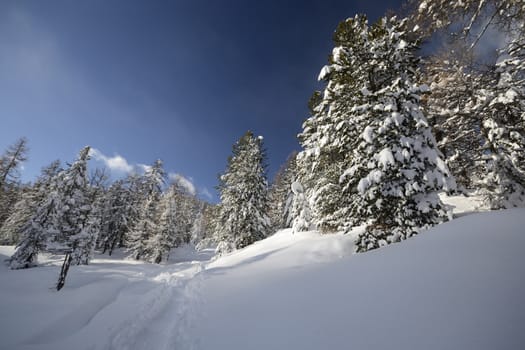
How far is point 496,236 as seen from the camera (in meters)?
3.47

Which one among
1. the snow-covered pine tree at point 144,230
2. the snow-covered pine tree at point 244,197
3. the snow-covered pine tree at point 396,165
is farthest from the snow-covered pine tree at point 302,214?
the snow-covered pine tree at point 144,230

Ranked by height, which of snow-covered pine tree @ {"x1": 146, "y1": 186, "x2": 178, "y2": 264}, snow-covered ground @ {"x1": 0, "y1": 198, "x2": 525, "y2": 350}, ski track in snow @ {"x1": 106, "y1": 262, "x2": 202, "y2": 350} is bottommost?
ski track in snow @ {"x1": 106, "y1": 262, "x2": 202, "y2": 350}

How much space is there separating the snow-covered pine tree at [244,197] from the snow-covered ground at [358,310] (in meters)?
9.98

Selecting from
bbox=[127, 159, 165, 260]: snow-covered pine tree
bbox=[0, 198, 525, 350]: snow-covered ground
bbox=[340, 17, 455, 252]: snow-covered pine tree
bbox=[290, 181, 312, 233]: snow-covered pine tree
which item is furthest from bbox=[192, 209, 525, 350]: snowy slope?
bbox=[127, 159, 165, 260]: snow-covered pine tree

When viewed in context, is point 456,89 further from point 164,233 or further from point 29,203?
point 29,203

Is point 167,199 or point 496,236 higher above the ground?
point 167,199

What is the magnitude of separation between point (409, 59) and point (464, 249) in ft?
23.7

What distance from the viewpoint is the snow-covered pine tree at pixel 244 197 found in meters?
17.0

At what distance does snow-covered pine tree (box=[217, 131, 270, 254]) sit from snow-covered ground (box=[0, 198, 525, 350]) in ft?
32.7

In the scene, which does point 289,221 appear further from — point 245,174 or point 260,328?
point 260,328

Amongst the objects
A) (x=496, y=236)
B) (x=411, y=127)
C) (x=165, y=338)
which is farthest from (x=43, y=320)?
(x=411, y=127)

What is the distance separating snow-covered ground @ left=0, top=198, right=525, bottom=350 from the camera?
2.20 m

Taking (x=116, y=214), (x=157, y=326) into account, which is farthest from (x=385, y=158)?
(x=116, y=214)

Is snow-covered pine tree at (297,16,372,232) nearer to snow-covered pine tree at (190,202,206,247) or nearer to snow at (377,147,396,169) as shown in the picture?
snow at (377,147,396,169)
